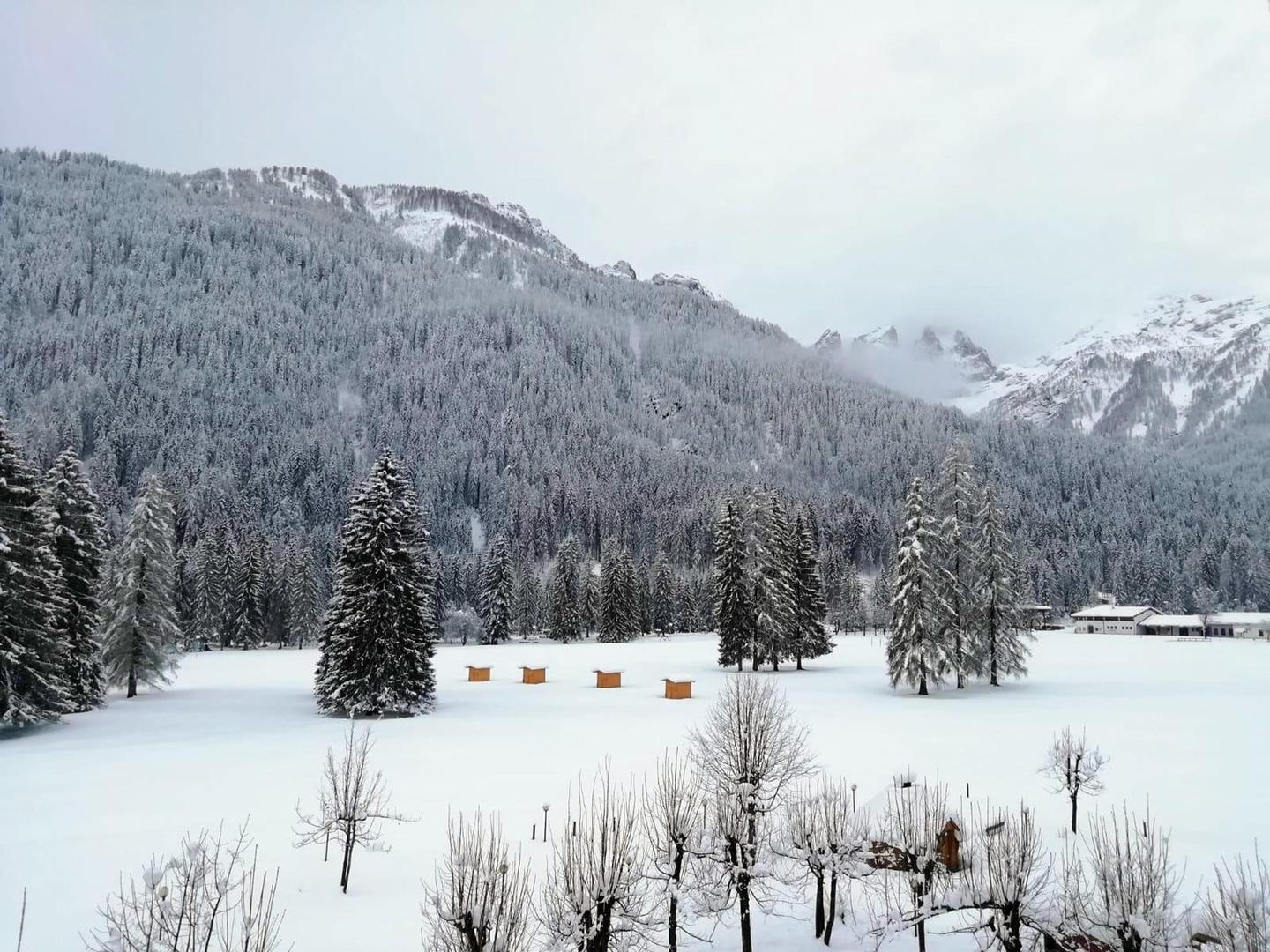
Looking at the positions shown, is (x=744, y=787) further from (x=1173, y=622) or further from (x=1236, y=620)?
(x=1236, y=620)

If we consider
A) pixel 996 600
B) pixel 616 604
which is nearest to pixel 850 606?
pixel 616 604

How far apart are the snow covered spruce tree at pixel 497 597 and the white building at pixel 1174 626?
9634cm

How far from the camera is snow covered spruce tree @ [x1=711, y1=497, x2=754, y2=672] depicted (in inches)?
2248

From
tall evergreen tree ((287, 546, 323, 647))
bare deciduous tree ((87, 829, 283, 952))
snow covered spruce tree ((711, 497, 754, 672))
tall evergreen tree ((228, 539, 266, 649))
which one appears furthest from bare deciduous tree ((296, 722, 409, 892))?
tall evergreen tree ((287, 546, 323, 647))

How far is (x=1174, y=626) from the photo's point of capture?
4520 inches

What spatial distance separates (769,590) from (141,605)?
40.0m

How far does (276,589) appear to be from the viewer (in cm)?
9669

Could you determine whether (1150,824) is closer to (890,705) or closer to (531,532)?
(890,705)

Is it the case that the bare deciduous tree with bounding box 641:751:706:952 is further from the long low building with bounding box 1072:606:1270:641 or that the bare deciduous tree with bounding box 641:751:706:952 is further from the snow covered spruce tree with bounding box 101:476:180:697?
the long low building with bounding box 1072:606:1270:641

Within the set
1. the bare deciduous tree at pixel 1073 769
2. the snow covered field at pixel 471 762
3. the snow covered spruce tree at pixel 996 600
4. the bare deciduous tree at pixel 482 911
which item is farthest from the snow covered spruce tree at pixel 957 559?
the bare deciduous tree at pixel 482 911

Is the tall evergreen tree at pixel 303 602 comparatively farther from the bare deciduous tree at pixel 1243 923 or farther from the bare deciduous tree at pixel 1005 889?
the bare deciduous tree at pixel 1243 923

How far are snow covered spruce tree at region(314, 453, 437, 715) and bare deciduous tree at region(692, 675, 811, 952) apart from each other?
78.9 feet

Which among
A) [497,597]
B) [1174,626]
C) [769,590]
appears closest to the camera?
[769,590]

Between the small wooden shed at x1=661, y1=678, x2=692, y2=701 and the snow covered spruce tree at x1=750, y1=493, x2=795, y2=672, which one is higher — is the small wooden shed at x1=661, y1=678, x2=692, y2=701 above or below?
→ below
